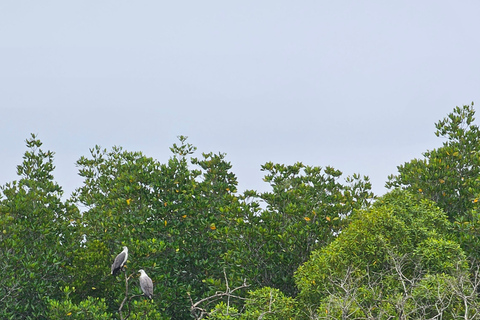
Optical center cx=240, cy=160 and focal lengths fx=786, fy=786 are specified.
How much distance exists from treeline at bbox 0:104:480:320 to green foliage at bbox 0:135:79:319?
4 cm

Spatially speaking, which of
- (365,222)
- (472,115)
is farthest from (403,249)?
(472,115)

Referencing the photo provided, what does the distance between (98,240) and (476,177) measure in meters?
11.5

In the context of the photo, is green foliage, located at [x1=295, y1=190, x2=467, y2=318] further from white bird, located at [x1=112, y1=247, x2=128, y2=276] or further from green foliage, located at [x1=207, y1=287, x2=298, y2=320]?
white bird, located at [x1=112, y1=247, x2=128, y2=276]

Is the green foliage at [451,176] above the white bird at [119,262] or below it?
above

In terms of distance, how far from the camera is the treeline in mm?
19766

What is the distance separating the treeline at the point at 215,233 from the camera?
64.8ft

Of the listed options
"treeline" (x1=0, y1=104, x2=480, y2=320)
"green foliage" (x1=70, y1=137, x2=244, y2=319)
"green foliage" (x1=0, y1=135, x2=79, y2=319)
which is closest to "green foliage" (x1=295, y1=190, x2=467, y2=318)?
"treeline" (x1=0, y1=104, x2=480, y2=320)

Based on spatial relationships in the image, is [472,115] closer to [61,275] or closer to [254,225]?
[254,225]

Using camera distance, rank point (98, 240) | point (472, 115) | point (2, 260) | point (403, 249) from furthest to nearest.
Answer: point (472, 115) → point (98, 240) → point (2, 260) → point (403, 249)

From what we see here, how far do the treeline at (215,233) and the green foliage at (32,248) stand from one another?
4cm

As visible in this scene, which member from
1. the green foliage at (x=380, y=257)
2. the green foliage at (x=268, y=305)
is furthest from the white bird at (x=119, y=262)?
the green foliage at (x=380, y=257)

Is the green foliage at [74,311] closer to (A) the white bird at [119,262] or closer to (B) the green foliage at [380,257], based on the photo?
(A) the white bird at [119,262]

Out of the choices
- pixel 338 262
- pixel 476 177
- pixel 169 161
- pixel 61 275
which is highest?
pixel 169 161

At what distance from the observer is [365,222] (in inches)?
754
